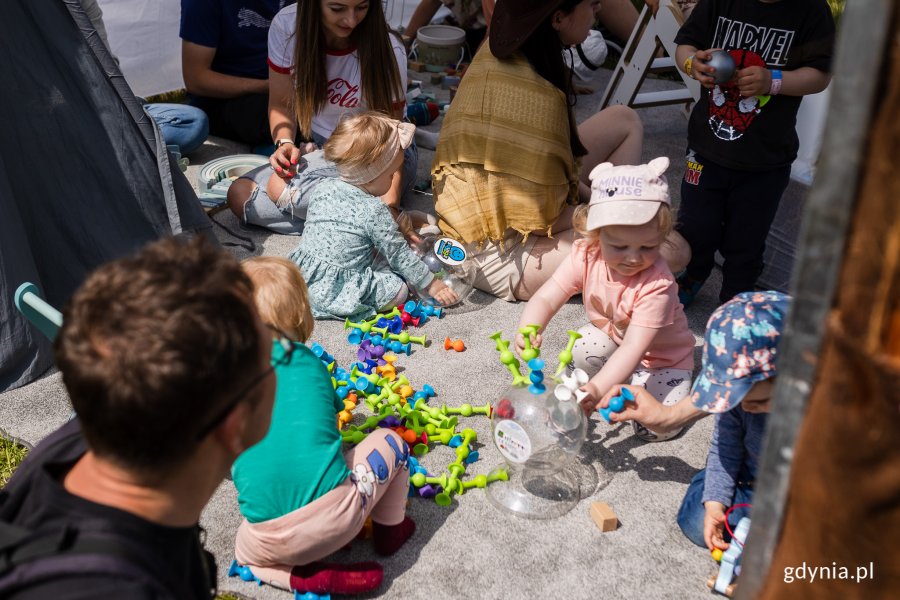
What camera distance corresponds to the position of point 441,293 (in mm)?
3732

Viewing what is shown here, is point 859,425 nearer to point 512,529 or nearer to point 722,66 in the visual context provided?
point 512,529

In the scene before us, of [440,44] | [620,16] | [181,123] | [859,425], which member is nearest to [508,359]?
[859,425]

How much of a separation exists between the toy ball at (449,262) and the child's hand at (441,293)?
0.04 m

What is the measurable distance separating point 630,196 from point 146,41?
4333 millimetres

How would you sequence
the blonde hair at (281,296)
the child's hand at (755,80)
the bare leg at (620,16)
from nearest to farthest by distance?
the blonde hair at (281,296) → the child's hand at (755,80) → the bare leg at (620,16)

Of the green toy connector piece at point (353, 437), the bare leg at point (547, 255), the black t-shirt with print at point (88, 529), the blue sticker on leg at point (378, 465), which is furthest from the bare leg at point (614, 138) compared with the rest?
the black t-shirt with print at point (88, 529)

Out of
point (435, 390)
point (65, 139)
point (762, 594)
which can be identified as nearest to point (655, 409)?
point (435, 390)

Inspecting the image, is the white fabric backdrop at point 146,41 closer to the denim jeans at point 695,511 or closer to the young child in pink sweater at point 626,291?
the young child in pink sweater at point 626,291

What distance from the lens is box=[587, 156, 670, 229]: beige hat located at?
2629mm

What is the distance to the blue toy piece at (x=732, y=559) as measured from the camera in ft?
7.49

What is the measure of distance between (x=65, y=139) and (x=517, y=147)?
1.91 metres

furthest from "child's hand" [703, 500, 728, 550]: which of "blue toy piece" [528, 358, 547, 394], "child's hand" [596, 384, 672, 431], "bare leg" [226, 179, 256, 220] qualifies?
"bare leg" [226, 179, 256, 220]

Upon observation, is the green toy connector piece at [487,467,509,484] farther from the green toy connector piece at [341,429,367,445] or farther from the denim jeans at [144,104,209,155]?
the denim jeans at [144,104,209,155]

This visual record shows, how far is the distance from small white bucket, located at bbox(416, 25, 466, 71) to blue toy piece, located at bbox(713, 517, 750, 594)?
4.93 m
